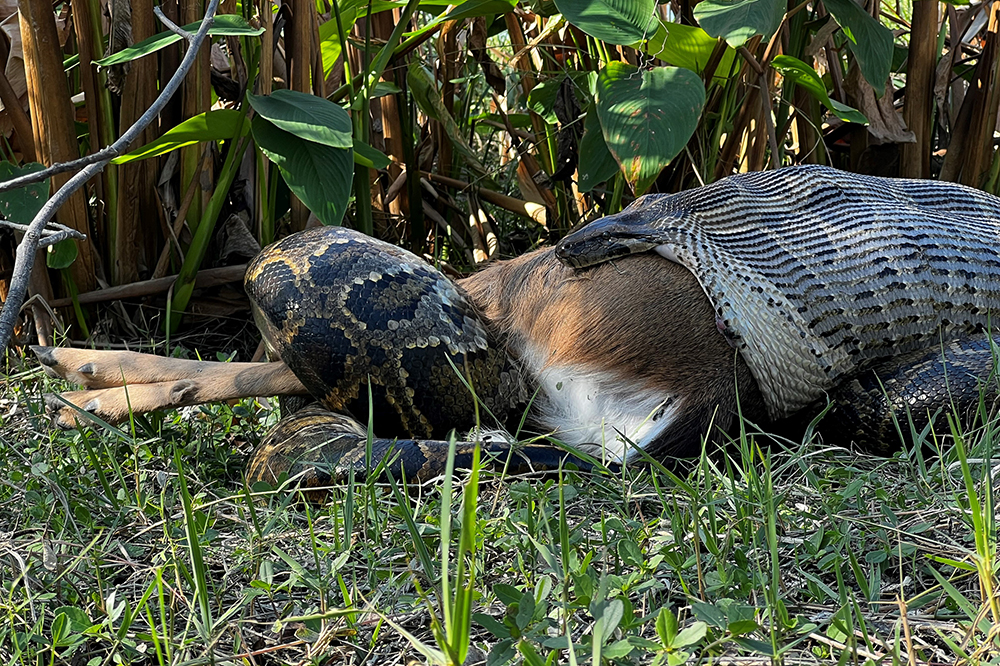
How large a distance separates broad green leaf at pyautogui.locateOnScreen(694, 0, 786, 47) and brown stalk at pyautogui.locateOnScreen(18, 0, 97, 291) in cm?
170

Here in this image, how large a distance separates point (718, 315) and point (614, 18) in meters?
0.91

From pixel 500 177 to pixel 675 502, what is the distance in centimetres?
243

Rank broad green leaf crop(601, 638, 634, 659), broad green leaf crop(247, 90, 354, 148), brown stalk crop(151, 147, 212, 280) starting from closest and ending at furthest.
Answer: broad green leaf crop(601, 638, 634, 659), broad green leaf crop(247, 90, 354, 148), brown stalk crop(151, 147, 212, 280)

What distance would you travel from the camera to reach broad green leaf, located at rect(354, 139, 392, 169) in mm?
2572

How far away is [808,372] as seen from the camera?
2.08 meters

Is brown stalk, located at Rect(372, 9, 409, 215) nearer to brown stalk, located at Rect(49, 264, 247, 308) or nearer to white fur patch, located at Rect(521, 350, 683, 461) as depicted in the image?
brown stalk, located at Rect(49, 264, 247, 308)

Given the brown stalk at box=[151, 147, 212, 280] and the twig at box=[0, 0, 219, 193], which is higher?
the twig at box=[0, 0, 219, 193]

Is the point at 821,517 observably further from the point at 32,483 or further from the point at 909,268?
the point at 32,483

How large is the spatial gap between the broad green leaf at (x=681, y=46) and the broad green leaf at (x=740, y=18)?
0.96 ft

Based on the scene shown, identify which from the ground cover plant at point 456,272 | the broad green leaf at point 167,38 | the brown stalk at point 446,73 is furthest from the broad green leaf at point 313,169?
the brown stalk at point 446,73

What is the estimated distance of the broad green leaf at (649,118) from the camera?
228 centimetres

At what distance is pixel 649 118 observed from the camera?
2.32m

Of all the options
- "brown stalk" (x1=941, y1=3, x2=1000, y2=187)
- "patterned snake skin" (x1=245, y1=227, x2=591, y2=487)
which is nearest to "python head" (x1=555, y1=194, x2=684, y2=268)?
"patterned snake skin" (x1=245, y1=227, x2=591, y2=487)

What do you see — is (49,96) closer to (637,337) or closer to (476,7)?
(476,7)
